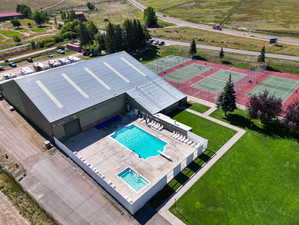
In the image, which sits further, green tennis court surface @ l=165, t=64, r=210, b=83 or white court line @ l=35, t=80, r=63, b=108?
green tennis court surface @ l=165, t=64, r=210, b=83

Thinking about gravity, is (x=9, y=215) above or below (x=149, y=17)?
below

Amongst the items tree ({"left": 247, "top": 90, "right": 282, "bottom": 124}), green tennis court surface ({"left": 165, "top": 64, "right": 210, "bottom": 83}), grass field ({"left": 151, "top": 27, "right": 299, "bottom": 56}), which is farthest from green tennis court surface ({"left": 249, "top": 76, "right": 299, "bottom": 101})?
grass field ({"left": 151, "top": 27, "right": 299, "bottom": 56})

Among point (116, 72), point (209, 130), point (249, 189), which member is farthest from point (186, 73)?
point (249, 189)

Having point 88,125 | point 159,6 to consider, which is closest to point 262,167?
point 88,125

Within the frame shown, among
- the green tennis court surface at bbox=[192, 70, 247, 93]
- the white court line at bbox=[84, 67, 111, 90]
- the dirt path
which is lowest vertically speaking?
the dirt path

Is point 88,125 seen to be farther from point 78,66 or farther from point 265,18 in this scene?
point 265,18

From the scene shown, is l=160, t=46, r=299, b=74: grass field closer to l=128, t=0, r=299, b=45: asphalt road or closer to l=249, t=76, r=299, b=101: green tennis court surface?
l=249, t=76, r=299, b=101: green tennis court surface

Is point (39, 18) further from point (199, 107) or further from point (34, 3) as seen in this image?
point (199, 107)
